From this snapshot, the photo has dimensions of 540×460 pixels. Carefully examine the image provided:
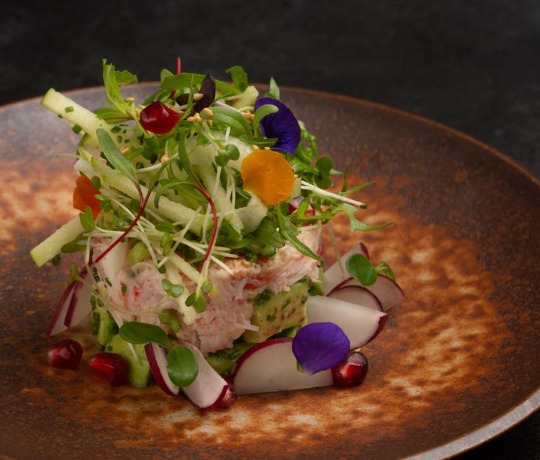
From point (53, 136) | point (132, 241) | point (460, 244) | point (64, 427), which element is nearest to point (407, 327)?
point (460, 244)

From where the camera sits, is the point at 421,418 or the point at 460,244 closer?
the point at 421,418

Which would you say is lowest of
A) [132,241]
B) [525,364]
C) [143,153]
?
[525,364]

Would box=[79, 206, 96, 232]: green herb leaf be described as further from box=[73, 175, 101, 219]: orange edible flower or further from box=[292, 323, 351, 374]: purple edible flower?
box=[292, 323, 351, 374]: purple edible flower

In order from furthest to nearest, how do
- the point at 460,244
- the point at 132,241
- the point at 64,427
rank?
the point at 460,244, the point at 132,241, the point at 64,427

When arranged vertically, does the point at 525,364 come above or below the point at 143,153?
below

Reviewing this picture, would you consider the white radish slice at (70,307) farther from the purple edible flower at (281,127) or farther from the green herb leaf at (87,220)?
the purple edible flower at (281,127)

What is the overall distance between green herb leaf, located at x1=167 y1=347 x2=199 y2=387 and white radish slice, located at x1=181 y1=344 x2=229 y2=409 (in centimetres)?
5

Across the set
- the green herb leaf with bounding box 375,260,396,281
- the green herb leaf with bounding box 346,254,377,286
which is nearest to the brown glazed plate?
the green herb leaf with bounding box 375,260,396,281

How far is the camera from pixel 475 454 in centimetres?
375

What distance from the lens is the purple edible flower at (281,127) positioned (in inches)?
152

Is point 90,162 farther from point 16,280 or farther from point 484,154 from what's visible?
point 484,154

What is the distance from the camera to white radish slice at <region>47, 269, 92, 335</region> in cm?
408

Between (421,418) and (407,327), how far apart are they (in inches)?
29.7

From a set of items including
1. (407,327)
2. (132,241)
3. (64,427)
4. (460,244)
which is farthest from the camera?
(460,244)
